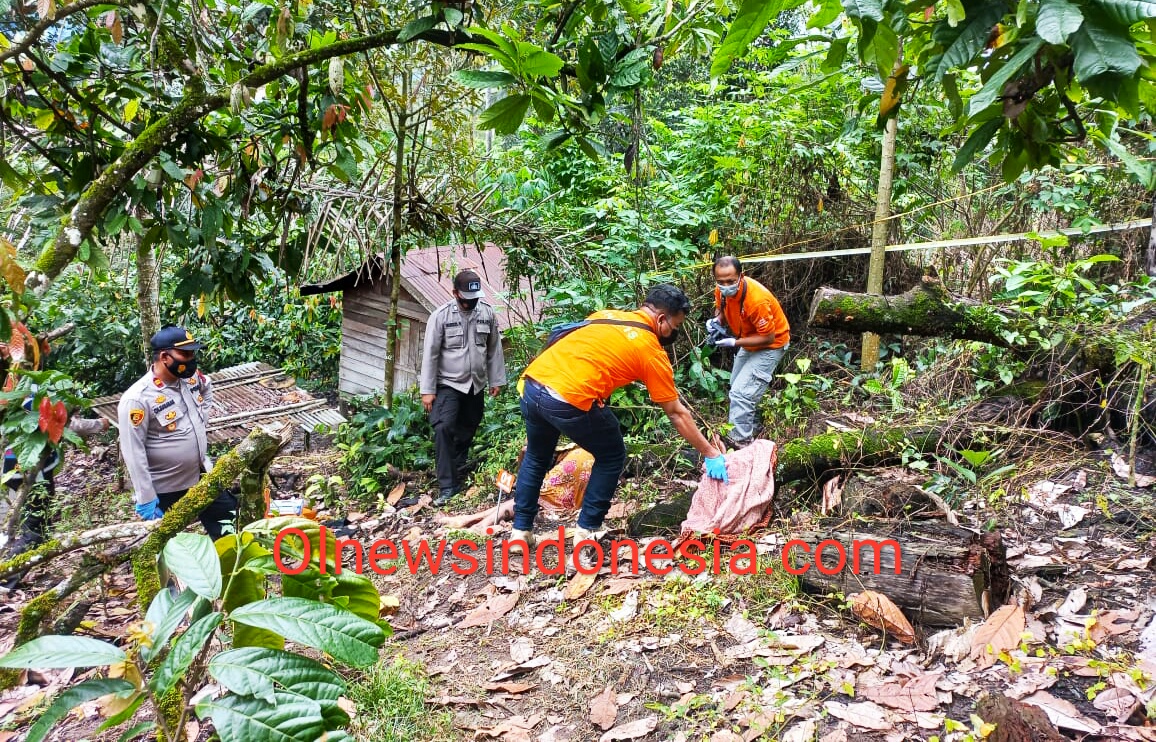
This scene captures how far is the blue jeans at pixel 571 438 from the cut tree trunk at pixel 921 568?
1298 millimetres

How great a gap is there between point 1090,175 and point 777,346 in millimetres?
3595

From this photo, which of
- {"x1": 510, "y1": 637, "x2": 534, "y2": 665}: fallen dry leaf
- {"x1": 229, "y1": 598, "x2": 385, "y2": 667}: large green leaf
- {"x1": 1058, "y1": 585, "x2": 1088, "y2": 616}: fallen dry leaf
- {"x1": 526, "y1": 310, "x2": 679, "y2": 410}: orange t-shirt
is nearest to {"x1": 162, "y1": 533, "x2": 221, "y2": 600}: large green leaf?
{"x1": 229, "y1": 598, "x2": 385, "y2": 667}: large green leaf

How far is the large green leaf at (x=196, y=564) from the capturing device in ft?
4.90

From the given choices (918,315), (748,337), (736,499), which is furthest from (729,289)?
(736,499)

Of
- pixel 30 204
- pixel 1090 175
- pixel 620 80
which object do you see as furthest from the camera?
pixel 1090 175

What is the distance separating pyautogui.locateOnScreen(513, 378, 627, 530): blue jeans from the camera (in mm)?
Answer: 4379

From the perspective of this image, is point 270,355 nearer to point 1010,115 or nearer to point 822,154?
point 822,154

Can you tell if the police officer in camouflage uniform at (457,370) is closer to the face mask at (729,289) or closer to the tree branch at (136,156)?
the face mask at (729,289)

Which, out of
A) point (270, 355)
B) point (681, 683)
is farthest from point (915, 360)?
point (270, 355)

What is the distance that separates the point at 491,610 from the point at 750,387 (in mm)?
2831

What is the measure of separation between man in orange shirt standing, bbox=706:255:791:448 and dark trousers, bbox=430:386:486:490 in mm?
2247

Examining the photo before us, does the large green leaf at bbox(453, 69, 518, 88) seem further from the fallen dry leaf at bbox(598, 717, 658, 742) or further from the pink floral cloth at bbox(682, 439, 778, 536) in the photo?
the pink floral cloth at bbox(682, 439, 778, 536)

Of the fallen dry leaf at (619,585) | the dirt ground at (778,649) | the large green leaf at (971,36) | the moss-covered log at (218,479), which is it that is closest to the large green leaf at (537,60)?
the large green leaf at (971,36)

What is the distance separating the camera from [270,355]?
13148mm
